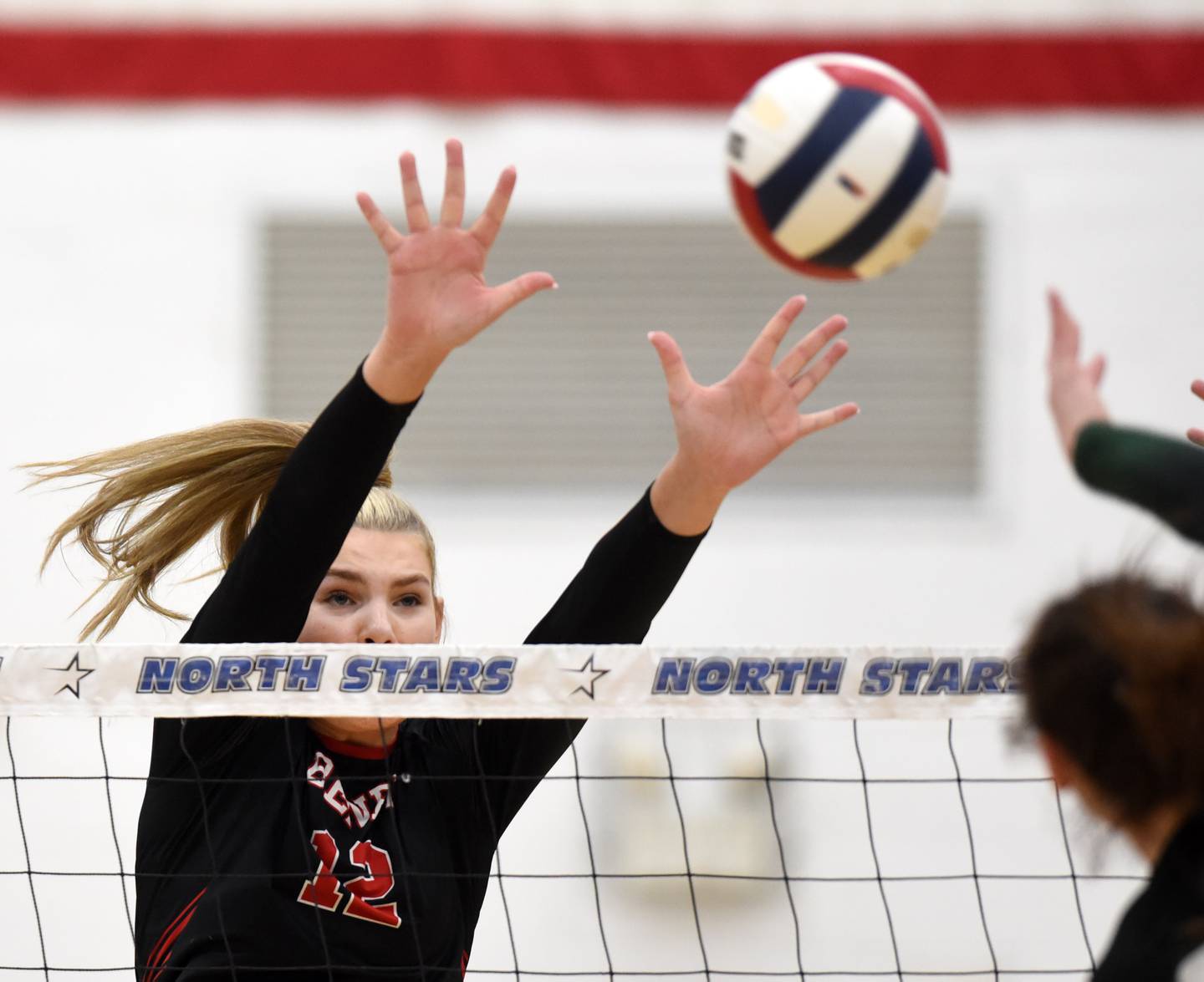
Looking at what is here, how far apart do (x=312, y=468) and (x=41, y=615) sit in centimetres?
533

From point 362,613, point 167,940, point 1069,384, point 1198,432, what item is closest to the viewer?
point 1069,384

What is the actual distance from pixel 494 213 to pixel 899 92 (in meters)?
0.84

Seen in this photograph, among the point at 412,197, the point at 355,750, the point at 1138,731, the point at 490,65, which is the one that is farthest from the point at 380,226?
the point at 490,65

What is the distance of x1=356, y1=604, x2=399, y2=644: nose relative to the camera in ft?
9.47

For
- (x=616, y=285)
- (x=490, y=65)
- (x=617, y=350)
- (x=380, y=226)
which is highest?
(x=380, y=226)

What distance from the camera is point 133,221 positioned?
7.56 m

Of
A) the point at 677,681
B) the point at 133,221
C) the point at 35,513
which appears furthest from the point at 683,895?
the point at 677,681

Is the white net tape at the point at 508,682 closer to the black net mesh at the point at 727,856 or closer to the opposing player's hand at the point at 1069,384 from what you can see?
the opposing player's hand at the point at 1069,384

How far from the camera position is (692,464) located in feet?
8.80

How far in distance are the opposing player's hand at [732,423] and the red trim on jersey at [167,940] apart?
0.99m

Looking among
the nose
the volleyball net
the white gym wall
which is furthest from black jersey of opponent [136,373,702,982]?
the white gym wall

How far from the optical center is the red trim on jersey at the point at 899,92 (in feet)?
9.48

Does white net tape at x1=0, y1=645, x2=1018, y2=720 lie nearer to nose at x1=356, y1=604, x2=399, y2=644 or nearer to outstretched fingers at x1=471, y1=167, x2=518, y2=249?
nose at x1=356, y1=604, x2=399, y2=644

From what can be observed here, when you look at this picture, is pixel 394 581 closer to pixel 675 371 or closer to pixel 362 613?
pixel 362 613
